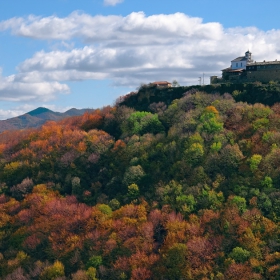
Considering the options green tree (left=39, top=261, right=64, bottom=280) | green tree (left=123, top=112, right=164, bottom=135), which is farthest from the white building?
green tree (left=39, top=261, right=64, bottom=280)

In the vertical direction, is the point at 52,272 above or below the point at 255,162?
below

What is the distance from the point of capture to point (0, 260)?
209ft

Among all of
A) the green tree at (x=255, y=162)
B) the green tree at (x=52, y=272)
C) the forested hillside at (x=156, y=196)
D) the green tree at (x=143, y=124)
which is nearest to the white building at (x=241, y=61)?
the forested hillside at (x=156, y=196)

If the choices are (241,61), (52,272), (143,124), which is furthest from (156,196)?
(241,61)

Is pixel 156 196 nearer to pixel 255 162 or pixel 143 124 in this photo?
pixel 255 162

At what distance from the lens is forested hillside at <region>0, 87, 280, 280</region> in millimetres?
55094

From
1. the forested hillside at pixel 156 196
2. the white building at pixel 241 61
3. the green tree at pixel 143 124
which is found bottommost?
the forested hillside at pixel 156 196

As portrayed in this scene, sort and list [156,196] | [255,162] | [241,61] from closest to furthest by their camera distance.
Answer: [255,162] < [156,196] < [241,61]

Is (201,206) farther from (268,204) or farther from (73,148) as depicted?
(73,148)

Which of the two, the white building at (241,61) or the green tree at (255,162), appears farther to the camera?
the white building at (241,61)

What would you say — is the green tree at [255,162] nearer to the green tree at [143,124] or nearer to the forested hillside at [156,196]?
the forested hillside at [156,196]

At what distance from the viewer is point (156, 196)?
65750 mm

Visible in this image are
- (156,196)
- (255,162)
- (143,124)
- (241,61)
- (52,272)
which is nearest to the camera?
(52,272)

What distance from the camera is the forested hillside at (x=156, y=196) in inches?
2169
